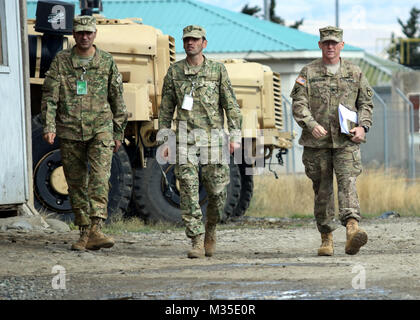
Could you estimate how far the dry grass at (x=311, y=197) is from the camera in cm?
1711

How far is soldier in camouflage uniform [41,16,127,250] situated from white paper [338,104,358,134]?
78.8 inches

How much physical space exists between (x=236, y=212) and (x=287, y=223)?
5.17 feet

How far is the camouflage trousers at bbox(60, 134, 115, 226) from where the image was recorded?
30.1ft

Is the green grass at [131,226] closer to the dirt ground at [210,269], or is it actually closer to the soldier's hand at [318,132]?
the dirt ground at [210,269]

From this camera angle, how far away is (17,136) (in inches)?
450

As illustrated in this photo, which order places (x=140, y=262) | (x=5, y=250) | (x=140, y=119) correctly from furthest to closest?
(x=140, y=119) → (x=5, y=250) → (x=140, y=262)

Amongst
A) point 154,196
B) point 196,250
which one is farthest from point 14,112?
point 196,250

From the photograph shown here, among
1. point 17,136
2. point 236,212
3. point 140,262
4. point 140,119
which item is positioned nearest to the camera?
point 140,262

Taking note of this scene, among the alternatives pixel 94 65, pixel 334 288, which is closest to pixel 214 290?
pixel 334 288

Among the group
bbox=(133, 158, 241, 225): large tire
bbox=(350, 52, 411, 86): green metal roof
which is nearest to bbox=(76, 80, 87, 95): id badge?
bbox=(133, 158, 241, 225): large tire

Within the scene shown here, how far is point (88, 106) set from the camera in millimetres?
9148

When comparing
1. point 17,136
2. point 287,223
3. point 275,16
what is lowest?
point 287,223

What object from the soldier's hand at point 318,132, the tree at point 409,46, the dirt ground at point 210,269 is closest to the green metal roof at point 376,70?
the tree at point 409,46
